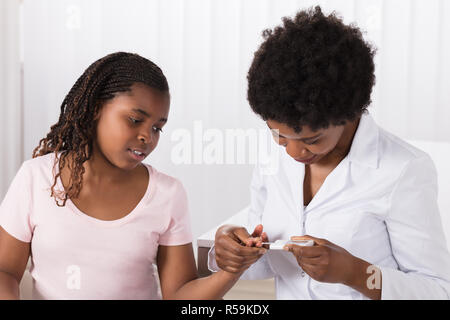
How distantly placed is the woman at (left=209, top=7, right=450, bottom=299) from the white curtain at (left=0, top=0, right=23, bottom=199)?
1.54m

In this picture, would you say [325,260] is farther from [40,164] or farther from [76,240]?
[40,164]

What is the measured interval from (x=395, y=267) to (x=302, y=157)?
0.97ft

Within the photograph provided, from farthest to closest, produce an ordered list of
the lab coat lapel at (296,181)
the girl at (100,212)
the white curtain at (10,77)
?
the white curtain at (10,77), the lab coat lapel at (296,181), the girl at (100,212)

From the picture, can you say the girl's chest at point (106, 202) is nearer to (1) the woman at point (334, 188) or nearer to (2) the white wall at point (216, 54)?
(1) the woman at point (334, 188)

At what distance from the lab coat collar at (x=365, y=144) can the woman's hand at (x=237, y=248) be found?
0.23 m

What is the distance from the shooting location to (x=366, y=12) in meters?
2.13

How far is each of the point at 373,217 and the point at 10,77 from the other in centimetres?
185

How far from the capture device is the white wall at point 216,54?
6.92 ft

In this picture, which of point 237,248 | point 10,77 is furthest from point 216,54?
point 237,248

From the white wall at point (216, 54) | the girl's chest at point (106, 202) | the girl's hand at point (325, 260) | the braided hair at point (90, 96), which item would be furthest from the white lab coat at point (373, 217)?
the white wall at point (216, 54)

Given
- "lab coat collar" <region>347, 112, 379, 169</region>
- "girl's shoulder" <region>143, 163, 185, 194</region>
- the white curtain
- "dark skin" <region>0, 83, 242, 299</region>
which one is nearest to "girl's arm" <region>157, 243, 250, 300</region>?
"dark skin" <region>0, 83, 242, 299</region>

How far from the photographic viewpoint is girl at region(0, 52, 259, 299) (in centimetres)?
89

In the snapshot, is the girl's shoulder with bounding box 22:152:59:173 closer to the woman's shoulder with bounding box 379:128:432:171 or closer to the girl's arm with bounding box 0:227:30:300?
the girl's arm with bounding box 0:227:30:300

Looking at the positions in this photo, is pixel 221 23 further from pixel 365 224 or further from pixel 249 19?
pixel 365 224
